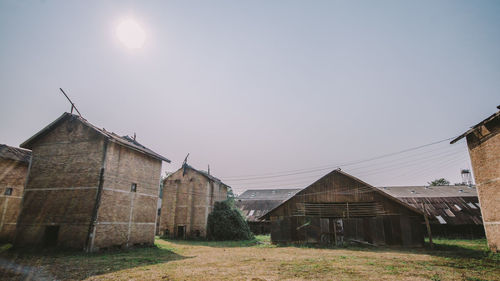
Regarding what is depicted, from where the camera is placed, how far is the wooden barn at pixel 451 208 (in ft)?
92.6

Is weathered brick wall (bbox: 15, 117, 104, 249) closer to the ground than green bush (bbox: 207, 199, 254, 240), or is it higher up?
higher up

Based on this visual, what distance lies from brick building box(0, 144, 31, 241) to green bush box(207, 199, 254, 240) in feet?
58.9

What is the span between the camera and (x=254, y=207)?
4216 centimetres

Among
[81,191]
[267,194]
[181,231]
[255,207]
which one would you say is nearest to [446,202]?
[255,207]

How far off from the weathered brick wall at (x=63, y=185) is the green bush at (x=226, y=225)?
1633cm

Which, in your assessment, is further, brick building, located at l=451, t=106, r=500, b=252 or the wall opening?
the wall opening

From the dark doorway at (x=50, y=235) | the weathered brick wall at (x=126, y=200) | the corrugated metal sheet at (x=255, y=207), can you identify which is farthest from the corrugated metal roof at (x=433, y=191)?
the dark doorway at (x=50, y=235)

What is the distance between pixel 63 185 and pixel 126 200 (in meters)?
4.13

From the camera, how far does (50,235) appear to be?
57.0 feet

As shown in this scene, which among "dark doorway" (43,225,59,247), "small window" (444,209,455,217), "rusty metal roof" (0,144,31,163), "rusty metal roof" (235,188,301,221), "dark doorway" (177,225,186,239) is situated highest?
"rusty metal roof" (0,144,31,163)

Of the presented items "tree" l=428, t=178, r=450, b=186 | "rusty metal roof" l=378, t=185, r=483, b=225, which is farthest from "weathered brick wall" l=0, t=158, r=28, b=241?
"tree" l=428, t=178, r=450, b=186

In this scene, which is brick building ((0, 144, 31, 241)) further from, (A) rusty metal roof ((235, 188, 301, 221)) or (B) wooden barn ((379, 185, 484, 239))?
(B) wooden barn ((379, 185, 484, 239))

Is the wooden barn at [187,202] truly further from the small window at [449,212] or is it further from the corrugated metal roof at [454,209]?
the small window at [449,212]

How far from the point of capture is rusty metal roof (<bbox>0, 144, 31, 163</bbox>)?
69.9 ft
